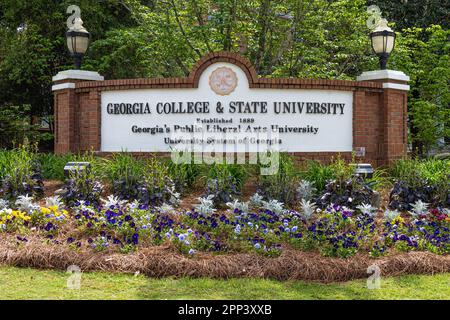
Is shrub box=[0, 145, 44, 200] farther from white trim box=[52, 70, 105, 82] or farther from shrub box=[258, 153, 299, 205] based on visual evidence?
shrub box=[258, 153, 299, 205]

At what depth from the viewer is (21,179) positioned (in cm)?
851

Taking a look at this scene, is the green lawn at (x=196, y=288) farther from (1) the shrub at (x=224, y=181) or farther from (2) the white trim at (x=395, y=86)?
(2) the white trim at (x=395, y=86)

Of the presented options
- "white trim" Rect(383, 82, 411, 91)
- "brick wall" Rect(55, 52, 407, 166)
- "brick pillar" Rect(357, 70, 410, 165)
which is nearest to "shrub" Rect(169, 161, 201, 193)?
"brick wall" Rect(55, 52, 407, 166)

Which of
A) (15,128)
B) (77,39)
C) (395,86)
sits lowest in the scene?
(15,128)

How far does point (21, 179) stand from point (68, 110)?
8.94 feet

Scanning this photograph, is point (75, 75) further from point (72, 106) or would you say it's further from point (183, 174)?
point (183, 174)

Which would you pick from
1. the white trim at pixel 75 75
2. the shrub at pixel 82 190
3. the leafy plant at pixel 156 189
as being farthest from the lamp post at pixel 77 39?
the leafy plant at pixel 156 189

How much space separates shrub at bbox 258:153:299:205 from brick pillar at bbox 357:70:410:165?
9.28 feet

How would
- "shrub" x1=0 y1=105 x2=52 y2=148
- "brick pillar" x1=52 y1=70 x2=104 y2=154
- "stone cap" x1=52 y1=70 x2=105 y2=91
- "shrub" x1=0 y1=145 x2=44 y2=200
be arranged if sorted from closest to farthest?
"shrub" x1=0 y1=145 x2=44 y2=200 → "brick pillar" x1=52 y1=70 x2=104 y2=154 → "stone cap" x1=52 y1=70 x2=105 y2=91 → "shrub" x1=0 y1=105 x2=52 y2=148

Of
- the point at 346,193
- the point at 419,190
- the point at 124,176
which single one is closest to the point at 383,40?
the point at 419,190

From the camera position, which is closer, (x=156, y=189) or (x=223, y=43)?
(x=156, y=189)

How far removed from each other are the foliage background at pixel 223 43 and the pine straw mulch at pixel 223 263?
8682mm

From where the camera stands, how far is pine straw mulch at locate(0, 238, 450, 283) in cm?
566

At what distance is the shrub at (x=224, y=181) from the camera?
8.03m
